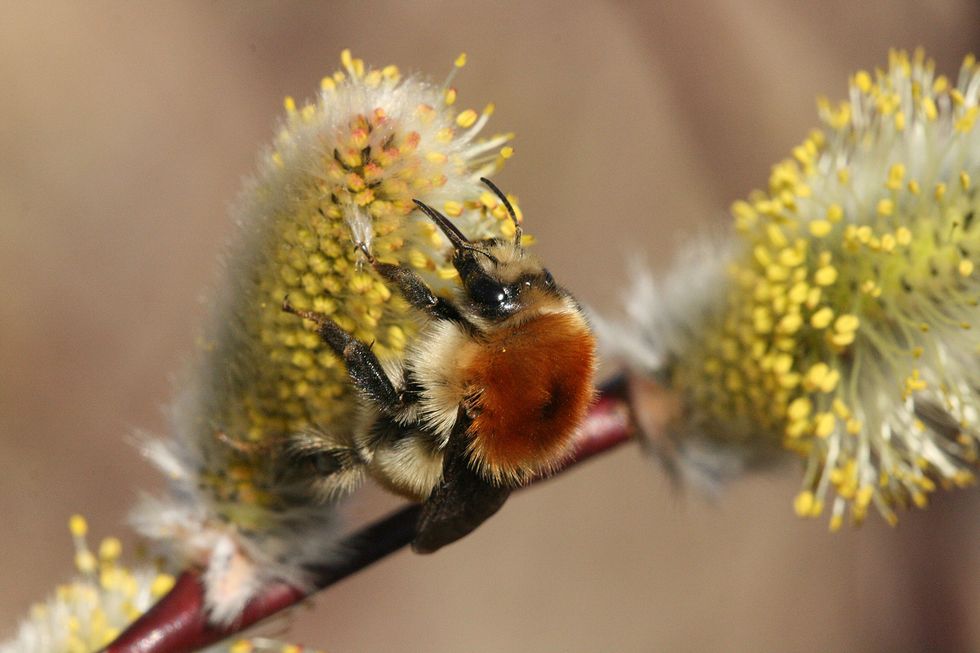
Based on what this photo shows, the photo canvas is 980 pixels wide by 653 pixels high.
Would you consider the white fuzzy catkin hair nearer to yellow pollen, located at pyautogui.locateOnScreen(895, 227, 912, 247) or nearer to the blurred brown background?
yellow pollen, located at pyautogui.locateOnScreen(895, 227, 912, 247)

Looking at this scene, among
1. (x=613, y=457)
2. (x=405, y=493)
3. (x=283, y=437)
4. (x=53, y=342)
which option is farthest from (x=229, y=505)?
(x=613, y=457)

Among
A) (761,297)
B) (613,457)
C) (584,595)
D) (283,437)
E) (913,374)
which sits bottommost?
(584,595)

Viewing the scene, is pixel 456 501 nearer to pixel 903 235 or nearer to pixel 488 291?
pixel 488 291

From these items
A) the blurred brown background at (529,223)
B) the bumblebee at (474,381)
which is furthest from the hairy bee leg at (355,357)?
the blurred brown background at (529,223)

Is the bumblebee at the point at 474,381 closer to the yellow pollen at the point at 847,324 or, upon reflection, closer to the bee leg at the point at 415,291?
the bee leg at the point at 415,291

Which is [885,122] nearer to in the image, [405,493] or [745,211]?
[745,211]

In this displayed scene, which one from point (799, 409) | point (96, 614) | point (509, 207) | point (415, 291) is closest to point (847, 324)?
point (799, 409)
